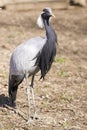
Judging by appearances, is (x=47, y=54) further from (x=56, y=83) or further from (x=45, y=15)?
(x=56, y=83)

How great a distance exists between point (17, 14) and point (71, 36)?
7.92 feet

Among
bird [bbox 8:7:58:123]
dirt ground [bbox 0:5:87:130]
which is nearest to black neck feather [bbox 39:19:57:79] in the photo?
bird [bbox 8:7:58:123]

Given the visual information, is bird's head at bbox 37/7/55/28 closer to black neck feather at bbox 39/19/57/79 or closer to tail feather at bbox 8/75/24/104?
black neck feather at bbox 39/19/57/79

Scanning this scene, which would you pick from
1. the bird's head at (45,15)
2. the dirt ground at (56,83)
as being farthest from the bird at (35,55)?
the dirt ground at (56,83)

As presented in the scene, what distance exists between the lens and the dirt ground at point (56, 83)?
17.9 ft

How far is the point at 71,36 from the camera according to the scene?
9.98 metres

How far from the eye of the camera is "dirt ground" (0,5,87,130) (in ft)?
17.9

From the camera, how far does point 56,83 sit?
687 centimetres

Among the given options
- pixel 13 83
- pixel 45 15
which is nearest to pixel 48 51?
pixel 45 15

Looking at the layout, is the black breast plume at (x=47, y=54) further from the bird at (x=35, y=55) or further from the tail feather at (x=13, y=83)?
the tail feather at (x=13, y=83)

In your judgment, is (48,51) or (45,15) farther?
(45,15)

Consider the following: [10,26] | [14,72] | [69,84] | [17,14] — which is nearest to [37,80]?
[69,84]

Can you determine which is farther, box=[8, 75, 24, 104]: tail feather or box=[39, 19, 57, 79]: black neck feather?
box=[8, 75, 24, 104]: tail feather

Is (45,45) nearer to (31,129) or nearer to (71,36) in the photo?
(31,129)
